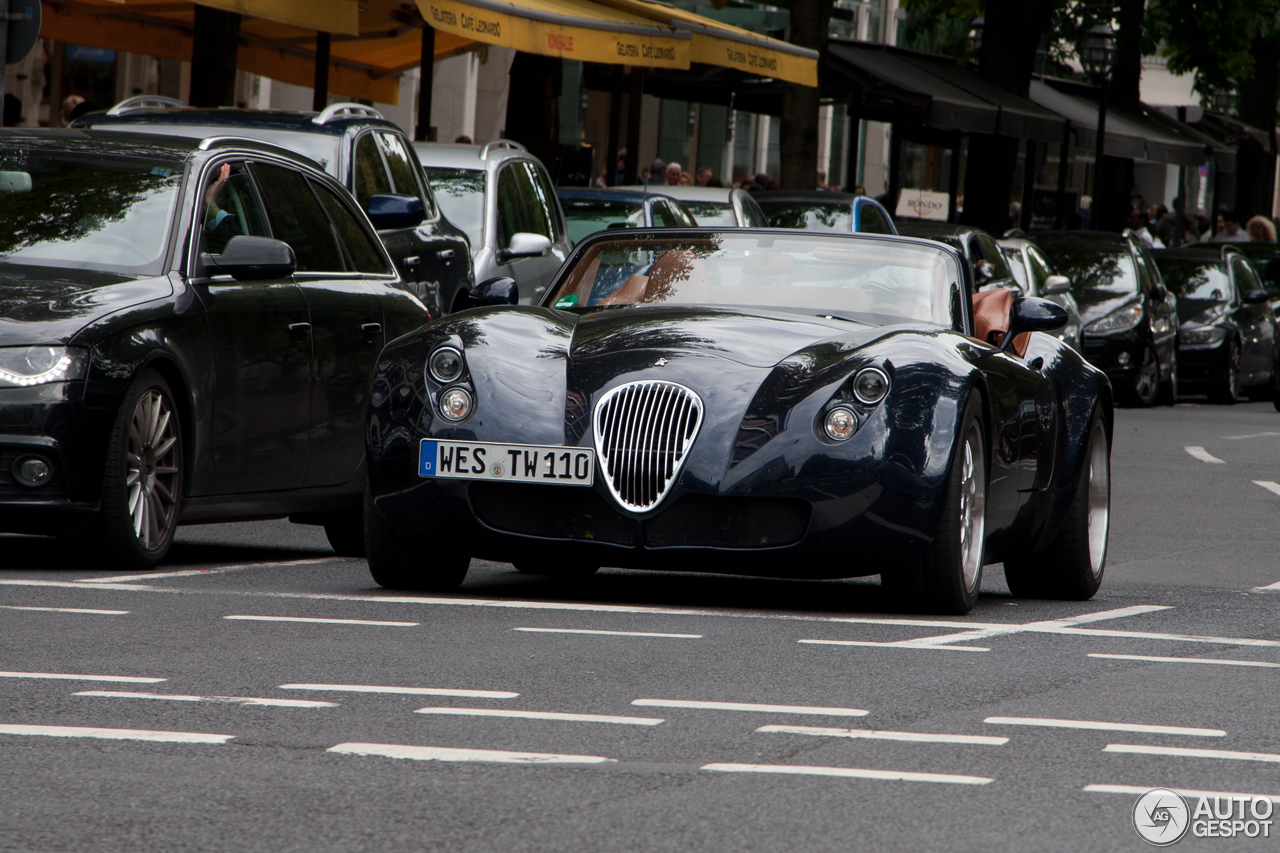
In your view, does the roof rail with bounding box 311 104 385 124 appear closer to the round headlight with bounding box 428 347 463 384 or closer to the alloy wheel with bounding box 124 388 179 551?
the alloy wheel with bounding box 124 388 179 551

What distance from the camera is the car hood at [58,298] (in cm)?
816

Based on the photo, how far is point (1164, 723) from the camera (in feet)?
18.5

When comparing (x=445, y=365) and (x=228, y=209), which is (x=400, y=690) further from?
(x=228, y=209)

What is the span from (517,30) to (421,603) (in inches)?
427

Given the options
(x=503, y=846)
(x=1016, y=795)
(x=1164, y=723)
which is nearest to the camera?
(x=503, y=846)

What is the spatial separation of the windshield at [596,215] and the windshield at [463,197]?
219 centimetres

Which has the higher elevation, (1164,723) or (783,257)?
A: (783,257)

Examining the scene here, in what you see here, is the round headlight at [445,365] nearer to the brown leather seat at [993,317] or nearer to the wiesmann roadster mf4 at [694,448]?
the wiesmann roadster mf4 at [694,448]

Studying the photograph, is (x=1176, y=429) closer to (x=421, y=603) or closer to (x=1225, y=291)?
(x=1225, y=291)

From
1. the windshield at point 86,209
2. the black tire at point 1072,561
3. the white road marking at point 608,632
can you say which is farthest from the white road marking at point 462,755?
the black tire at point 1072,561

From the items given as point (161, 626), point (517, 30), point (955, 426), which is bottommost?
point (161, 626)

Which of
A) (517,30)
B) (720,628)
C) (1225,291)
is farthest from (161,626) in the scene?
(1225,291)

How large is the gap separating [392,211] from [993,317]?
3.99m
